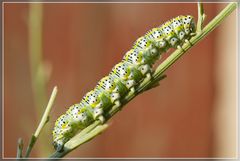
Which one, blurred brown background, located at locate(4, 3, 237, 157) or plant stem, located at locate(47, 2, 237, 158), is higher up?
blurred brown background, located at locate(4, 3, 237, 157)

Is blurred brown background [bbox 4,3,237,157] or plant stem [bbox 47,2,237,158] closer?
plant stem [bbox 47,2,237,158]

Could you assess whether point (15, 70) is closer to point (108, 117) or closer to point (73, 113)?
point (73, 113)

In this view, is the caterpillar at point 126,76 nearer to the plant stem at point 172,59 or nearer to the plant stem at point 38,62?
the plant stem at point 38,62

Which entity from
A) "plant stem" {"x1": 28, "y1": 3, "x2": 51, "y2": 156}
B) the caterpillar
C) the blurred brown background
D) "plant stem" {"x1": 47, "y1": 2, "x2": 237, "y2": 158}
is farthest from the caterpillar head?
the blurred brown background

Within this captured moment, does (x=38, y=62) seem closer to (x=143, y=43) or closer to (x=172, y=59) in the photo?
(x=143, y=43)

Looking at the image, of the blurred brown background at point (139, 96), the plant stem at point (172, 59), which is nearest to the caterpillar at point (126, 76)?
the plant stem at point (172, 59)

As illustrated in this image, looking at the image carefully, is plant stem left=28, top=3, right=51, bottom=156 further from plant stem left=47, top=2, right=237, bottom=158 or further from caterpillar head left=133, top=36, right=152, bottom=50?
plant stem left=47, top=2, right=237, bottom=158
